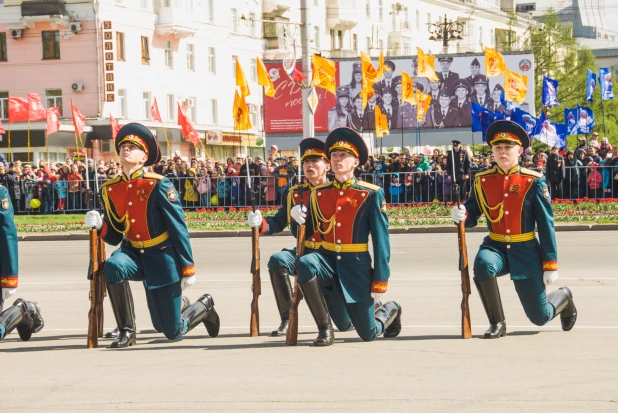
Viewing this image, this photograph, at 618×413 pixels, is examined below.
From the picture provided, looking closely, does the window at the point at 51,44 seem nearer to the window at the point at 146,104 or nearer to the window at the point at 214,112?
the window at the point at 146,104

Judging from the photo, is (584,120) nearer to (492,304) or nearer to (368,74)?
(368,74)

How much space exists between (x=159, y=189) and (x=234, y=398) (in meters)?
2.80

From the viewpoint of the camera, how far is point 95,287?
10.1 meters

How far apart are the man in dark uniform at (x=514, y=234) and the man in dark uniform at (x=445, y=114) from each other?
1561 inches

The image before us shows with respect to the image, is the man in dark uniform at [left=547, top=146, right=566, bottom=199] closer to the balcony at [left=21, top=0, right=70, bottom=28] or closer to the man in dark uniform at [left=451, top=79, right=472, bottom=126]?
the man in dark uniform at [left=451, top=79, right=472, bottom=126]

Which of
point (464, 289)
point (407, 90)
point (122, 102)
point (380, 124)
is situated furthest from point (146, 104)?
point (464, 289)

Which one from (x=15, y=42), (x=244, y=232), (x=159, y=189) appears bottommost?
(x=244, y=232)

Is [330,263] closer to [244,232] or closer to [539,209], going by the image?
[539,209]

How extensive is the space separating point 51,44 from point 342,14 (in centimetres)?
2685

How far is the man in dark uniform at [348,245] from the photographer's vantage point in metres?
9.62

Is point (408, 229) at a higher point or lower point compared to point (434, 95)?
lower

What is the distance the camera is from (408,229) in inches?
1057

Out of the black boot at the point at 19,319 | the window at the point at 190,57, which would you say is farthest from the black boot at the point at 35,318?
the window at the point at 190,57

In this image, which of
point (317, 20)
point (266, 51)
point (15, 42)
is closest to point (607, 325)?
point (15, 42)
